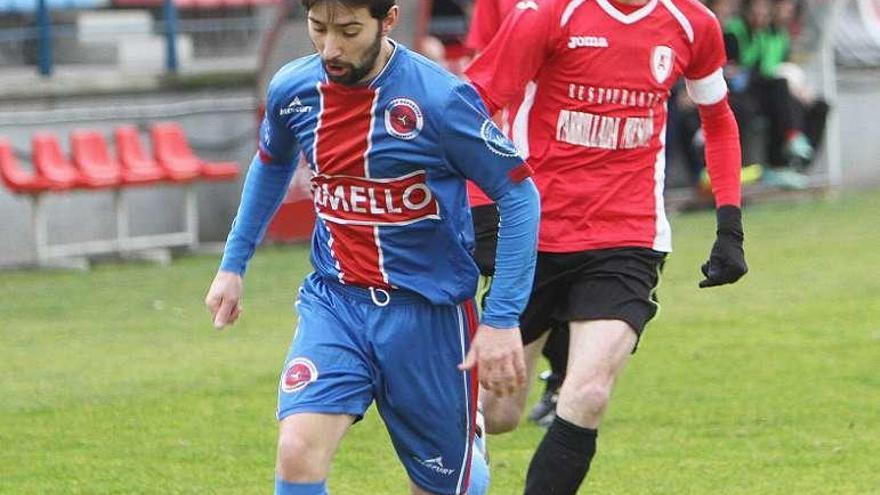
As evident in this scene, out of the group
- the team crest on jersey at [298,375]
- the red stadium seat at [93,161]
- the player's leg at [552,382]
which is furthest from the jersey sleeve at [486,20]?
the red stadium seat at [93,161]

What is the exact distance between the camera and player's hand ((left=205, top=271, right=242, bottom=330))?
570 centimetres

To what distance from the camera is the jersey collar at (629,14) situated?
6.99 meters

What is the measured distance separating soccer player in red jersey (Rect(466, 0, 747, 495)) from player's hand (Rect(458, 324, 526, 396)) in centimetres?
140

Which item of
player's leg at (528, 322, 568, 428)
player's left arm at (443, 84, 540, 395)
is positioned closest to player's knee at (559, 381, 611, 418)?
player's left arm at (443, 84, 540, 395)

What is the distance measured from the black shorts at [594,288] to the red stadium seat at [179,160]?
10.4 metres

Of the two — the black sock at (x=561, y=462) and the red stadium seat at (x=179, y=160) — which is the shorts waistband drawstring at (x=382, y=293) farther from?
the red stadium seat at (x=179, y=160)

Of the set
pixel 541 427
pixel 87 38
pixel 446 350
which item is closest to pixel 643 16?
pixel 446 350

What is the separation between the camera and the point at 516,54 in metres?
6.82

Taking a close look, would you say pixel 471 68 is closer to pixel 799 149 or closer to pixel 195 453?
pixel 195 453

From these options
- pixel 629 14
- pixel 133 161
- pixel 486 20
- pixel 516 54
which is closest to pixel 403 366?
pixel 516 54

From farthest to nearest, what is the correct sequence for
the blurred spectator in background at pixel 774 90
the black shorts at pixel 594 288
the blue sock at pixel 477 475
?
the blurred spectator in background at pixel 774 90 → the black shorts at pixel 594 288 → the blue sock at pixel 477 475

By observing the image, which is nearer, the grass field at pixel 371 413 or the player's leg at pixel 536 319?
the player's leg at pixel 536 319

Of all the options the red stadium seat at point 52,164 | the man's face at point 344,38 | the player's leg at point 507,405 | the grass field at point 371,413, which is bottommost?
the red stadium seat at point 52,164

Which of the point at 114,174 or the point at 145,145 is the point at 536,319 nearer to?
the point at 114,174
